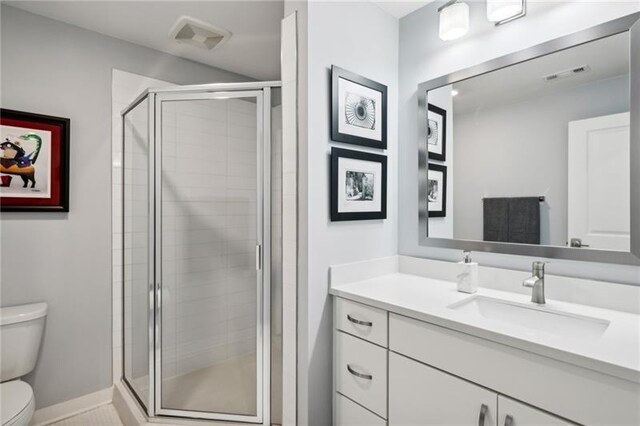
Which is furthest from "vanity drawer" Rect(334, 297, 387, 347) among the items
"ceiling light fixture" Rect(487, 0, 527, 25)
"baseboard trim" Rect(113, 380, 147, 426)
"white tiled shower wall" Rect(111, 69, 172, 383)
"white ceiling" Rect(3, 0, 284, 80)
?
"white ceiling" Rect(3, 0, 284, 80)

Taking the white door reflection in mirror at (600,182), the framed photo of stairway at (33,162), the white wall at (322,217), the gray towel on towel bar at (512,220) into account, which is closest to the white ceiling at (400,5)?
the white wall at (322,217)

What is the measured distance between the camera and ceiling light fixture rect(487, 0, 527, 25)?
1398mm

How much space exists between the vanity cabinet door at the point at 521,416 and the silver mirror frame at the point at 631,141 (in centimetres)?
67

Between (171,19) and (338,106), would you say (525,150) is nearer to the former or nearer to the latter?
(338,106)

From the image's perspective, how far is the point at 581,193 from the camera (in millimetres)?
1283

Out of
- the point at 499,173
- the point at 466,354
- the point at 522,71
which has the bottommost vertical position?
the point at 466,354

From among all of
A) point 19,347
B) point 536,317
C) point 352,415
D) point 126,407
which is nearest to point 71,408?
point 126,407

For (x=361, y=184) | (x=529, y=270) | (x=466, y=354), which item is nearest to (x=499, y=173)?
(x=529, y=270)

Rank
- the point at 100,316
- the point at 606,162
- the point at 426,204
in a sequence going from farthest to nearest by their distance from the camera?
the point at 100,316 < the point at 426,204 < the point at 606,162

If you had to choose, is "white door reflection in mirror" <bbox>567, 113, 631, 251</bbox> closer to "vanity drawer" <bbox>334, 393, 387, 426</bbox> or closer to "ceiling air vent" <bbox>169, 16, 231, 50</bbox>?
"vanity drawer" <bbox>334, 393, 387, 426</bbox>

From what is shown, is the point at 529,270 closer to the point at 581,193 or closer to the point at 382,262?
the point at 581,193

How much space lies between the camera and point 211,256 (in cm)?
192

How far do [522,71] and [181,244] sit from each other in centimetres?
194

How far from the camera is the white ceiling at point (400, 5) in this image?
1752mm
